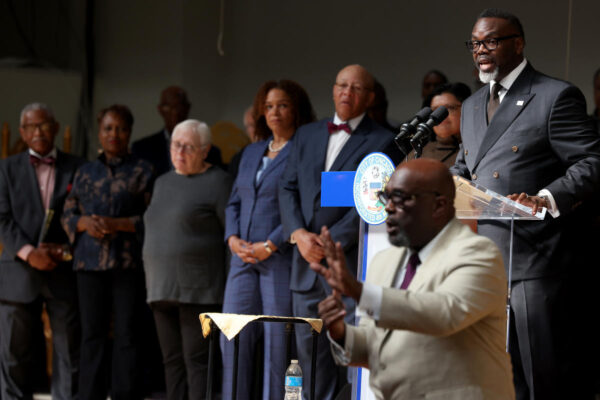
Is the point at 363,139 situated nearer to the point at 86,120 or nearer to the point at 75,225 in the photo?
the point at 75,225

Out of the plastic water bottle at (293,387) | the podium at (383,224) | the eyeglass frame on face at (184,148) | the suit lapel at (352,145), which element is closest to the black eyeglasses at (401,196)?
the podium at (383,224)

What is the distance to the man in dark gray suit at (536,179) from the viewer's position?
3.62 metres

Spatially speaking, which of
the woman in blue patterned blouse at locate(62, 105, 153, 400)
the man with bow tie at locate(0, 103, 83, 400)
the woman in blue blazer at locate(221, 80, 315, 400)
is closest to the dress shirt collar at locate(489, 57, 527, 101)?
the woman in blue blazer at locate(221, 80, 315, 400)

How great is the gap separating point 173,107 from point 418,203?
4.85 meters

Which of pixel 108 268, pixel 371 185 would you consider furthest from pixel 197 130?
pixel 371 185

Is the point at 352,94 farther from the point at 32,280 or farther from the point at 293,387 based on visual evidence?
the point at 32,280

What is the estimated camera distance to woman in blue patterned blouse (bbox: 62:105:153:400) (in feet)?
19.3

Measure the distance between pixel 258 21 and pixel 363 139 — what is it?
13.7 feet

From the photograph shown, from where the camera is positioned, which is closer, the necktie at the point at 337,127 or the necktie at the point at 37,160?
the necktie at the point at 337,127

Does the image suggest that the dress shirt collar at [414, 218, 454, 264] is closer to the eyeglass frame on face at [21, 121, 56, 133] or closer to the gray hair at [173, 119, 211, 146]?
the gray hair at [173, 119, 211, 146]

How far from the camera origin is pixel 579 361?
3.89 metres

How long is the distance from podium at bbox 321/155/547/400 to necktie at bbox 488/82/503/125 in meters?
0.51

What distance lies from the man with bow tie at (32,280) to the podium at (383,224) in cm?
260

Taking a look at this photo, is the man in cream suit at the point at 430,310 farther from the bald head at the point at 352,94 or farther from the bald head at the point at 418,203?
the bald head at the point at 352,94
